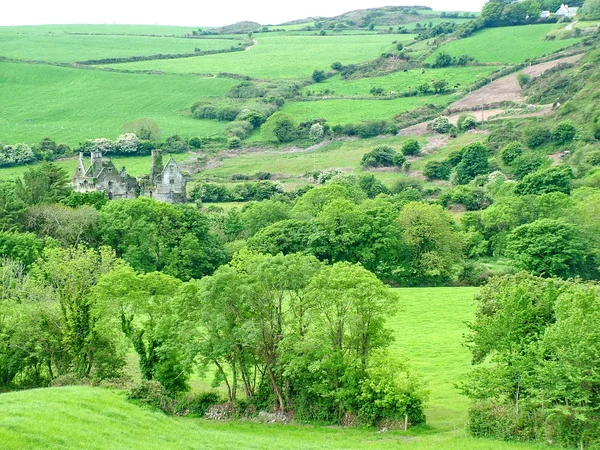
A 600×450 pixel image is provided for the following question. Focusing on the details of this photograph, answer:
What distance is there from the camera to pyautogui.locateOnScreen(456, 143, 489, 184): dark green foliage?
454 ft

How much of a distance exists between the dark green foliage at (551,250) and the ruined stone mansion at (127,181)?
47028 mm

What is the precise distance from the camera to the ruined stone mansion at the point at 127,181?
115625 millimetres

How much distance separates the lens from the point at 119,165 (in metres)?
144

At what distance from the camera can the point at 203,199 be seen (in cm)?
12694

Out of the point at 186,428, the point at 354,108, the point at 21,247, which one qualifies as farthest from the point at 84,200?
the point at 354,108

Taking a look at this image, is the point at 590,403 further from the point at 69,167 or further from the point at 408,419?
the point at 69,167

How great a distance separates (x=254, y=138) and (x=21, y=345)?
119 meters

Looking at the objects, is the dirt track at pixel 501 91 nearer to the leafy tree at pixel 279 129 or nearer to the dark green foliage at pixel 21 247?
the leafy tree at pixel 279 129

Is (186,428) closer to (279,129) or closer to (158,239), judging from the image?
(158,239)

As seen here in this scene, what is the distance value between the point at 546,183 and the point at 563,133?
29301mm

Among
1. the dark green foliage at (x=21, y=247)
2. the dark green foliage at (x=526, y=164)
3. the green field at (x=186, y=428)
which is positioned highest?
the dark green foliage at (x=526, y=164)

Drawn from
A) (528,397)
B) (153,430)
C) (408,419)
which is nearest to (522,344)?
(528,397)

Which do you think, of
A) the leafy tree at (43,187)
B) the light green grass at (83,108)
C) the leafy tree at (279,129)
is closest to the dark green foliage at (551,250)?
the leafy tree at (43,187)

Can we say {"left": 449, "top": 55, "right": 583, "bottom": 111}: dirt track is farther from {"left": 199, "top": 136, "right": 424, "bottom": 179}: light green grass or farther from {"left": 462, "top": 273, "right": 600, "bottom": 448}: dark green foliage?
{"left": 462, "top": 273, "right": 600, "bottom": 448}: dark green foliage
